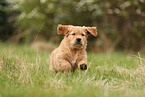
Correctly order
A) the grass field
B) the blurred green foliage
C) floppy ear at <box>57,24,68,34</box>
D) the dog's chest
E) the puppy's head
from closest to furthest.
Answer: the grass field < the puppy's head < the dog's chest < floppy ear at <box>57,24,68,34</box> < the blurred green foliage

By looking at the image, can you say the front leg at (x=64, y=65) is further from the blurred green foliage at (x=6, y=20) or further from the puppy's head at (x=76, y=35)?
the blurred green foliage at (x=6, y=20)

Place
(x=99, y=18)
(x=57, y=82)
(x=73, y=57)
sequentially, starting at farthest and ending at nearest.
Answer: (x=99, y=18), (x=73, y=57), (x=57, y=82)

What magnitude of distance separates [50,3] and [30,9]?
1.52 metres

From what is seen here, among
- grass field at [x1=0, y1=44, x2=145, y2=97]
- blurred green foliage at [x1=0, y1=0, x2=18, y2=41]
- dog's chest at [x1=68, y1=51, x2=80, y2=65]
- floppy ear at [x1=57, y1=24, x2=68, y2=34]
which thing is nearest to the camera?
grass field at [x1=0, y1=44, x2=145, y2=97]

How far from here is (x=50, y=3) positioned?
1023 cm

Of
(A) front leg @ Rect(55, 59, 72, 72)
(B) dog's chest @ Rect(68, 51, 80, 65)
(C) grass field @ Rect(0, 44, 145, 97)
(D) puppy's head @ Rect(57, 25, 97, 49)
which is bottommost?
(C) grass field @ Rect(0, 44, 145, 97)

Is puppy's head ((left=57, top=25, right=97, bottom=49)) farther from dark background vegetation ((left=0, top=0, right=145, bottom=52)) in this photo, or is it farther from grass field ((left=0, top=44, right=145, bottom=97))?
dark background vegetation ((left=0, top=0, right=145, bottom=52))

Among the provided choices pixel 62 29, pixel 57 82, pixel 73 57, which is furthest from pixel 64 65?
pixel 62 29

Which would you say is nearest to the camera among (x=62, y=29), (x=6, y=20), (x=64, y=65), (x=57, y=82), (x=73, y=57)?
(x=57, y=82)

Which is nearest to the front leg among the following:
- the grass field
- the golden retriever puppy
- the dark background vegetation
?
the golden retriever puppy

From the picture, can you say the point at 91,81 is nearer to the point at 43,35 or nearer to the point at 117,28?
the point at 117,28

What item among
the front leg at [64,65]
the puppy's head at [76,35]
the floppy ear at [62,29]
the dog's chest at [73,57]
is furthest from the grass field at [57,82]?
the floppy ear at [62,29]

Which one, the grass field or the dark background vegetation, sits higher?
the dark background vegetation

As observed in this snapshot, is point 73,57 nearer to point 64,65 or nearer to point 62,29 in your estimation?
point 64,65
